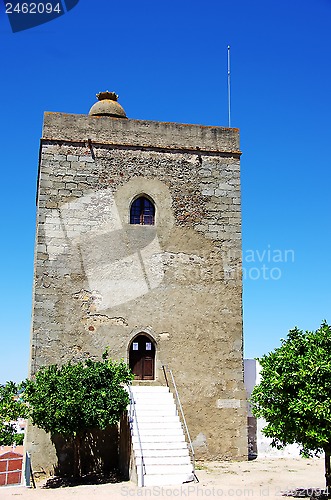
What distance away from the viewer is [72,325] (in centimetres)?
1595

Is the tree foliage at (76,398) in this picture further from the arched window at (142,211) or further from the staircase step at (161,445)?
the arched window at (142,211)

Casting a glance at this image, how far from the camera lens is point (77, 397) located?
13430 mm

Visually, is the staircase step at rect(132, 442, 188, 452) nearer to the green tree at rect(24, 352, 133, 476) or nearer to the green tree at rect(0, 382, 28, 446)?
the green tree at rect(24, 352, 133, 476)

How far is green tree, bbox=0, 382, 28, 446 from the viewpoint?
1416 centimetres

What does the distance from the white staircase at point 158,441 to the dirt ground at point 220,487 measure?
1.08 feet

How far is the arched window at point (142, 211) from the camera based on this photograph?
56.3 feet

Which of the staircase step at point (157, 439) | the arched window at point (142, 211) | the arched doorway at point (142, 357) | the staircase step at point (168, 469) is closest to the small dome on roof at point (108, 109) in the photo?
the arched window at point (142, 211)

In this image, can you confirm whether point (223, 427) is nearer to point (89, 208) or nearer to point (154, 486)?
point (154, 486)

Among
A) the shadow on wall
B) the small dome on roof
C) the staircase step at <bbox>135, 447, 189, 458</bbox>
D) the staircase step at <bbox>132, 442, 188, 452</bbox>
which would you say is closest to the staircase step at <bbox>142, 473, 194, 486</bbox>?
the staircase step at <bbox>135, 447, 189, 458</bbox>

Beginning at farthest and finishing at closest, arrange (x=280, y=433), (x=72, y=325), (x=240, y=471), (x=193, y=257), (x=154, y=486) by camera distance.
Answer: (x=193, y=257)
(x=72, y=325)
(x=240, y=471)
(x=154, y=486)
(x=280, y=433)

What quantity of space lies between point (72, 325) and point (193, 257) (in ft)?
12.9

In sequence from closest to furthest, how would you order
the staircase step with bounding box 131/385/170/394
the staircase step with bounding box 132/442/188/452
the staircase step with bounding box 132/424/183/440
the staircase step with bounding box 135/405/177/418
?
1. the staircase step with bounding box 132/442/188/452
2. the staircase step with bounding box 132/424/183/440
3. the staircase step with bounding box 135/405/177/418
4. the staircase step with bounding box 131/385/170/394

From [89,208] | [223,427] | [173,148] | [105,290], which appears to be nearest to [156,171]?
[173,148]

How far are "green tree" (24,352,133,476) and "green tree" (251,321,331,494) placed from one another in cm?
355
